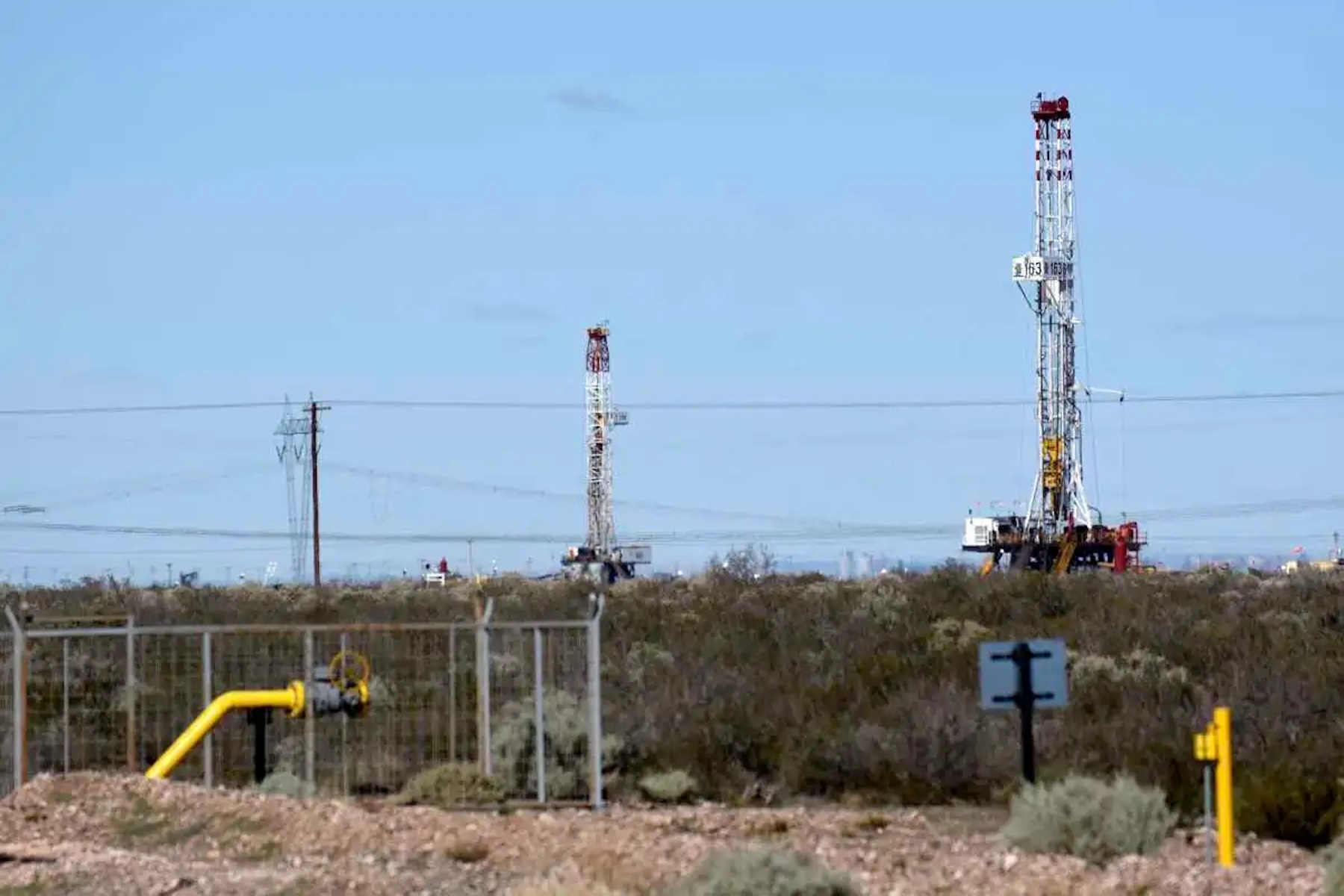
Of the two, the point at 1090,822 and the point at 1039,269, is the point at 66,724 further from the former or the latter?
the point at 1039,269

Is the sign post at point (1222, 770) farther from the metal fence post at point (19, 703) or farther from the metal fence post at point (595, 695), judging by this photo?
the metal fence post at point (19, 703)

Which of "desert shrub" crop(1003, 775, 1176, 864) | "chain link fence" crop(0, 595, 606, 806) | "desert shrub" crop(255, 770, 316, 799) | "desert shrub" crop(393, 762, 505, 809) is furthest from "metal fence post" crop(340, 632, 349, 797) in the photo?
"desert shrub" crop(1003, 775, 1176, 864)

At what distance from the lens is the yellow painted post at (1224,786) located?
1465 cm

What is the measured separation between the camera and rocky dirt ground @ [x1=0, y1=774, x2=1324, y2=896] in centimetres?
1409

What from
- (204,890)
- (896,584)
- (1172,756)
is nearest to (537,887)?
(204,890)

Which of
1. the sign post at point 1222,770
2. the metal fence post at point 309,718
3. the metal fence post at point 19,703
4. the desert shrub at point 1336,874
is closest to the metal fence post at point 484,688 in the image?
the metal fence post at point 309,718

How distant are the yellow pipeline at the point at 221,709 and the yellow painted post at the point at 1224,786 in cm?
817

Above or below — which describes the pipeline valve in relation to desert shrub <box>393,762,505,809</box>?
above

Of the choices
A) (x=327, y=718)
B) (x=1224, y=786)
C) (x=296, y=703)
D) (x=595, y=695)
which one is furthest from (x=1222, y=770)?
(x=327, y=718)

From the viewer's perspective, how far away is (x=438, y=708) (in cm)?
2333

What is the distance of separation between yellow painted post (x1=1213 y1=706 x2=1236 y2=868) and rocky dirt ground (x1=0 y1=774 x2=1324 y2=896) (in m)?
0.25

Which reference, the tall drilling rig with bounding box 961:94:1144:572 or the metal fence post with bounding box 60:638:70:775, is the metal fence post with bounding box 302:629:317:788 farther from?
the tall drilling rig with bounding box 961:94:1144:572

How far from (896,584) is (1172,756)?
3289 cm

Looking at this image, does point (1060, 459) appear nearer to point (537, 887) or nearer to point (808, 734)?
point (808, 734)
